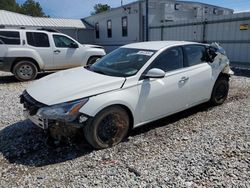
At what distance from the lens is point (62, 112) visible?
3.05 m

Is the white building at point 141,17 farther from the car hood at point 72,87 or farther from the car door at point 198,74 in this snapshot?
the car hood at point 72,87

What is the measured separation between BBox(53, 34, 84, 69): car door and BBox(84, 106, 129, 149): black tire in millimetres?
6501

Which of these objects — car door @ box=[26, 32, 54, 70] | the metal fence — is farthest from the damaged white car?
the metal fence

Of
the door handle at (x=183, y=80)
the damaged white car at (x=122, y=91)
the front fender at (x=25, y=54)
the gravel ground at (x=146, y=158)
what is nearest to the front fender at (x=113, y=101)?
the damaged white car at (x=122, y=91)

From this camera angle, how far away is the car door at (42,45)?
8.63 metres

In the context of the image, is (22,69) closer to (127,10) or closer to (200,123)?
(200,123)

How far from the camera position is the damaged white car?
10.3ft

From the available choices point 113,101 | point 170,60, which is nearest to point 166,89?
point 170,60

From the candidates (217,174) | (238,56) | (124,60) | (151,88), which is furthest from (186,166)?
(238,56)

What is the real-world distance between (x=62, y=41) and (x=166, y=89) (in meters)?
6.69

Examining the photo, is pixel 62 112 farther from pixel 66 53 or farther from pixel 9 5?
pixel 9 5

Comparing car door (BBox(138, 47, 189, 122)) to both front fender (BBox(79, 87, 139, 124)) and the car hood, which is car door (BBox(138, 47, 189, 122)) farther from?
the car hood

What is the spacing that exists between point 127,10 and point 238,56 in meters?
10.7

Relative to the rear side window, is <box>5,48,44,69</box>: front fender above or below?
below
